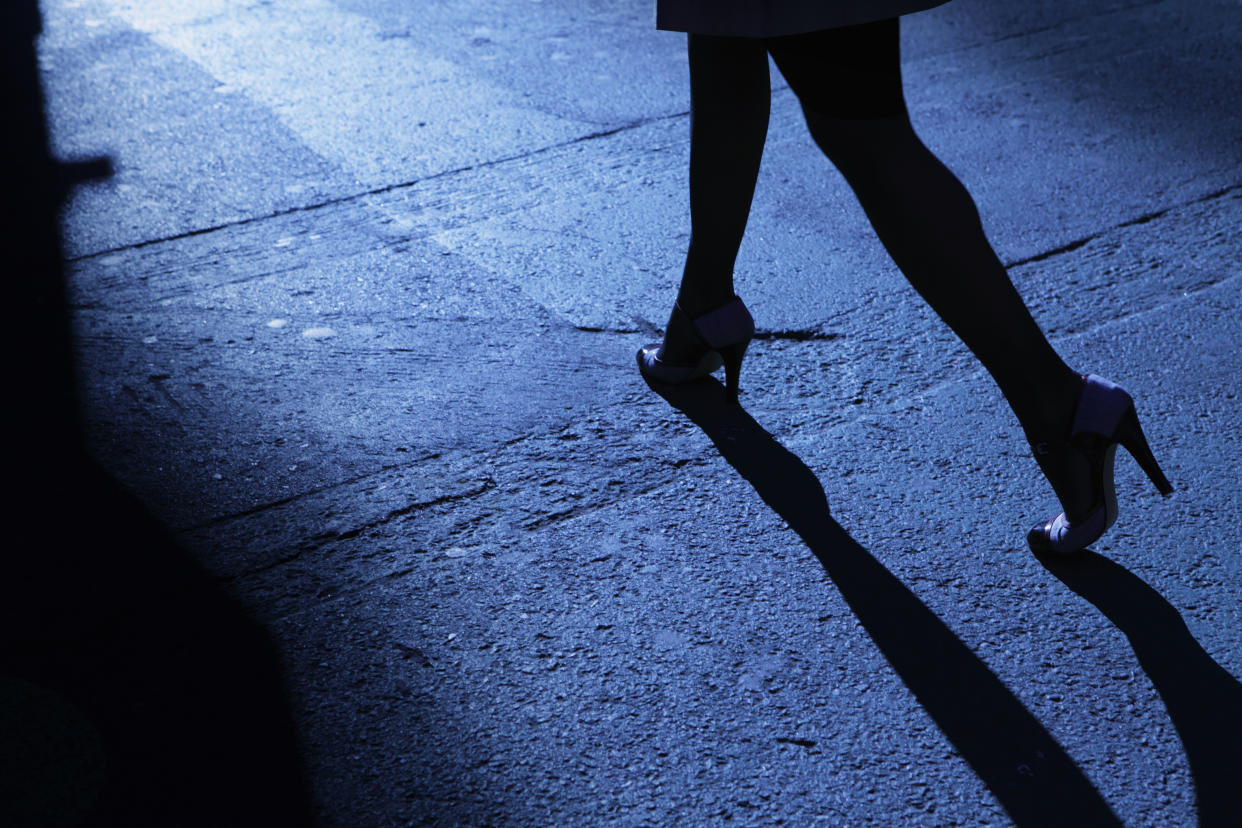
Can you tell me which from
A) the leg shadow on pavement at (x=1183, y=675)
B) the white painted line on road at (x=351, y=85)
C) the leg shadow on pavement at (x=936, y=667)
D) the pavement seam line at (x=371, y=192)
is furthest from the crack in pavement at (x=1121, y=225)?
the white painted line on road at (x=351, y=85)

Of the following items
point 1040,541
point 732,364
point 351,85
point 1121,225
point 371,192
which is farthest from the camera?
point 351,85

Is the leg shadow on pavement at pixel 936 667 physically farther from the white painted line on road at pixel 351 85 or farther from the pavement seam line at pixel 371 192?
the white painted line on road at pixel 351 85

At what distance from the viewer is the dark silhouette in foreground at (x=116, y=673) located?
5.35ft

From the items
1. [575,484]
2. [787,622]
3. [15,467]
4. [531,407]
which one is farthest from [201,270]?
[787,622]

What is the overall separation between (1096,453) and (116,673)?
5.40ft

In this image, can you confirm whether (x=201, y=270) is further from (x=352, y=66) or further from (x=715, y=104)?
(x=352, y=66)

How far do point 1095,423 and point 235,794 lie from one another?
1.46 meters

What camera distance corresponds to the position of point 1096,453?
1946 mm

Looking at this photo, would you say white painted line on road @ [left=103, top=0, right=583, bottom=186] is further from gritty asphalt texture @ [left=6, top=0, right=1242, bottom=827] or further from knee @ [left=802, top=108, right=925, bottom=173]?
knee @ [left=802, top=108, right=925, bottom=173]

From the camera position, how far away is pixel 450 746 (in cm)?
172

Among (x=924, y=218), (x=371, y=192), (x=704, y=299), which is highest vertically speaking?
(x=924, y=218)

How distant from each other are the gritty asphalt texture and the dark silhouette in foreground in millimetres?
33

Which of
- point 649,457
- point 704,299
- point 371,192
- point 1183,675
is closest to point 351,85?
point 371,192

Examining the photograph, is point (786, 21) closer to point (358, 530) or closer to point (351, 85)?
point (358, 530)
